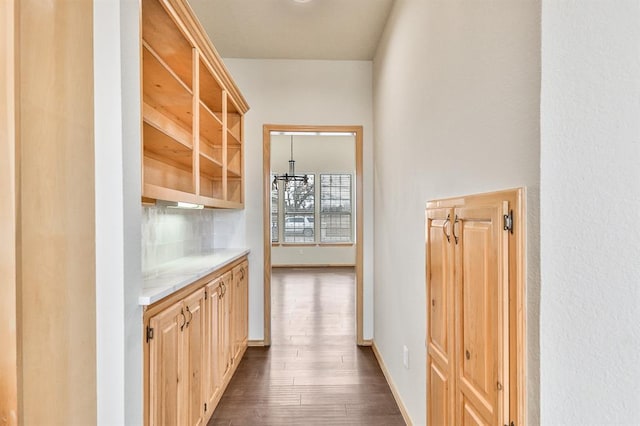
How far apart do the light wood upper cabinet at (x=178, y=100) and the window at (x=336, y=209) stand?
238 inches

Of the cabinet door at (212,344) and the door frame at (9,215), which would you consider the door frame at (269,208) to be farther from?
the door frame at (9,215)

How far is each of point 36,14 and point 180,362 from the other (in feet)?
5.16

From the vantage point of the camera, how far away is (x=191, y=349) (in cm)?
199

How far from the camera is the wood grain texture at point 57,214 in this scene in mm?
1100

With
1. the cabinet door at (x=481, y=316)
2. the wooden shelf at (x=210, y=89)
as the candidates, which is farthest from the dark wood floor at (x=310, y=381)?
the wooden shelf at (x=210, y=89)

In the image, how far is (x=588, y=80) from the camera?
32.5 inches

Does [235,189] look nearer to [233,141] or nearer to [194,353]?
[233,141]

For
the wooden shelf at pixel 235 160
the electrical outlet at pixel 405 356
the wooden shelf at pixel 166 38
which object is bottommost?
the electrical outlet at pixel 405 356

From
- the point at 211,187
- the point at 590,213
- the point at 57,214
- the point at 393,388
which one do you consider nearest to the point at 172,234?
the point at 211,187

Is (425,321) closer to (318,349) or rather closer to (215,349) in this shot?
(215,349)

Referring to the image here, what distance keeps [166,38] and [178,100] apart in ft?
1.24

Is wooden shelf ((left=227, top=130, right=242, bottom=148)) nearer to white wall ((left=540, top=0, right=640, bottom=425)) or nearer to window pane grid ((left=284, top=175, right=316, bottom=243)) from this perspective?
white wall ((left=540, top=0, right=640, bottom=425))

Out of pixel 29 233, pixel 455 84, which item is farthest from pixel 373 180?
pixel 29 233

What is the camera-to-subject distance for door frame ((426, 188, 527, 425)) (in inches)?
38.7
